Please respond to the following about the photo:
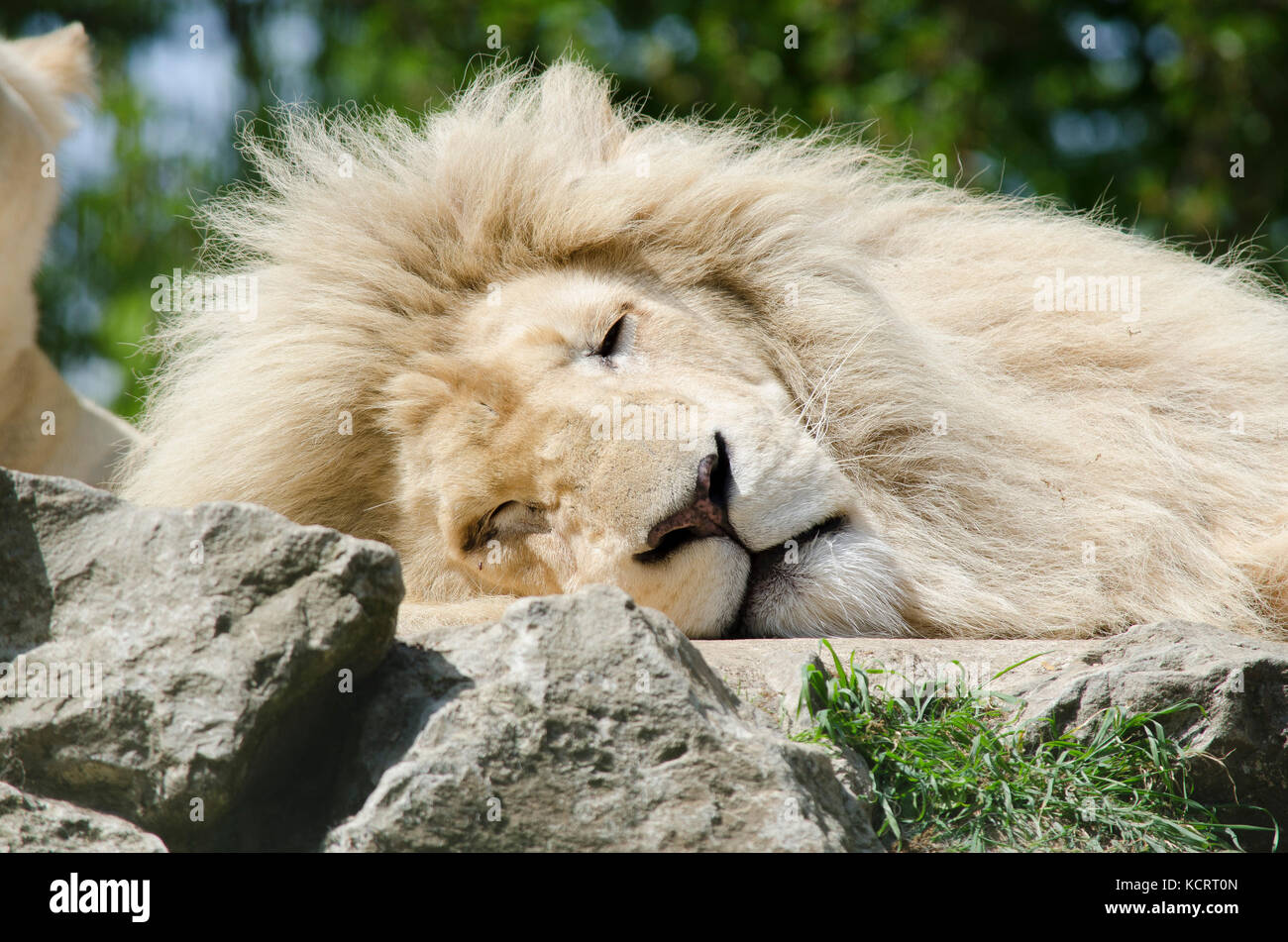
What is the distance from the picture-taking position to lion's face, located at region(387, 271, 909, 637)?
2865 mm

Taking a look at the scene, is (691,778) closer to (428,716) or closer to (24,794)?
(428,716)

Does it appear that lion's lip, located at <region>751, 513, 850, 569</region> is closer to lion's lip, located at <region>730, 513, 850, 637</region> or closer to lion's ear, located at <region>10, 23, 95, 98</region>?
lion's lip, located at <region>730, 513, 850, 637</region>

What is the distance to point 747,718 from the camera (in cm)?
234

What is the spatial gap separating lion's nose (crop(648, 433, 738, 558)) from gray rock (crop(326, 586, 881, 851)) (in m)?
0.50

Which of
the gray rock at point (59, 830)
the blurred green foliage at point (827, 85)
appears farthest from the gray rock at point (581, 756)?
the blurred green foliage at point (827, 85)

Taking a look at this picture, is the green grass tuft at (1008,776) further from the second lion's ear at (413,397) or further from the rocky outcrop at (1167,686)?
the second lion's ear at (413,397)

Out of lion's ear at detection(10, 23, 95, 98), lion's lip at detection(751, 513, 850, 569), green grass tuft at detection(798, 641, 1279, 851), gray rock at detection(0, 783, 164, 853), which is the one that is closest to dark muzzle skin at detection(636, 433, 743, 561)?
lion's lip at detection(751, 513, 850, 569)

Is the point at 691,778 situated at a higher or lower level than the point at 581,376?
lower

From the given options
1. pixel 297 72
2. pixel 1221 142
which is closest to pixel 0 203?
pixel 297 72

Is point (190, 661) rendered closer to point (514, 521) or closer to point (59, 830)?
point (59, 830)

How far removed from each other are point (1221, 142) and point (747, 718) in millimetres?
8575

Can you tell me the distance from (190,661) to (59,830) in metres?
0.33

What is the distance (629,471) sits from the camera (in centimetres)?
284

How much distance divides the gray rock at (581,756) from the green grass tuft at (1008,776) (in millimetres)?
173
